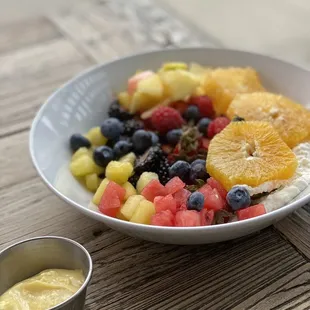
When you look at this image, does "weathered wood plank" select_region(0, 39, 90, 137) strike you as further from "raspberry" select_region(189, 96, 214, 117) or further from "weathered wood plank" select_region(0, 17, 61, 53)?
"raspberry" select_region(189, 96, 214, 117)

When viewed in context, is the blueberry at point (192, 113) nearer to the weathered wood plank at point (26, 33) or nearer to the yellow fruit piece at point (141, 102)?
the yellow fruit piece at point (141, 102)

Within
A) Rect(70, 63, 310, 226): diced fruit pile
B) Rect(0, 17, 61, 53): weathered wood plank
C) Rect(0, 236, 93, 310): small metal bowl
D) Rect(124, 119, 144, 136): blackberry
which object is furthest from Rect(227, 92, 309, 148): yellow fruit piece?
Rect(0, 17, 61, 53): weathered wood plank

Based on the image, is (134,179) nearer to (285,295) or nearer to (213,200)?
(213,200)

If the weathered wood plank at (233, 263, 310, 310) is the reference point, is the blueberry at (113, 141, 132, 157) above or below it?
below

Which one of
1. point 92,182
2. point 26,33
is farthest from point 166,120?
point 26,33

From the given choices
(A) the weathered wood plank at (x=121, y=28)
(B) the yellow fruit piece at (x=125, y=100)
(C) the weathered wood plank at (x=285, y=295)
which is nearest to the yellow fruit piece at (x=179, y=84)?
(B) the yellow fruit piece at (x=125, y=100)

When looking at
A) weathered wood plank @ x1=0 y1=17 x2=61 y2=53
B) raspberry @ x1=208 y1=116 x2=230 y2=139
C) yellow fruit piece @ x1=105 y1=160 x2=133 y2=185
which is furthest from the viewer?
weathered wood plank @ x1=0 y1=17 x2=61 y2=53

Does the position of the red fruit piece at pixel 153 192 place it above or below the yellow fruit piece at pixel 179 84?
below
